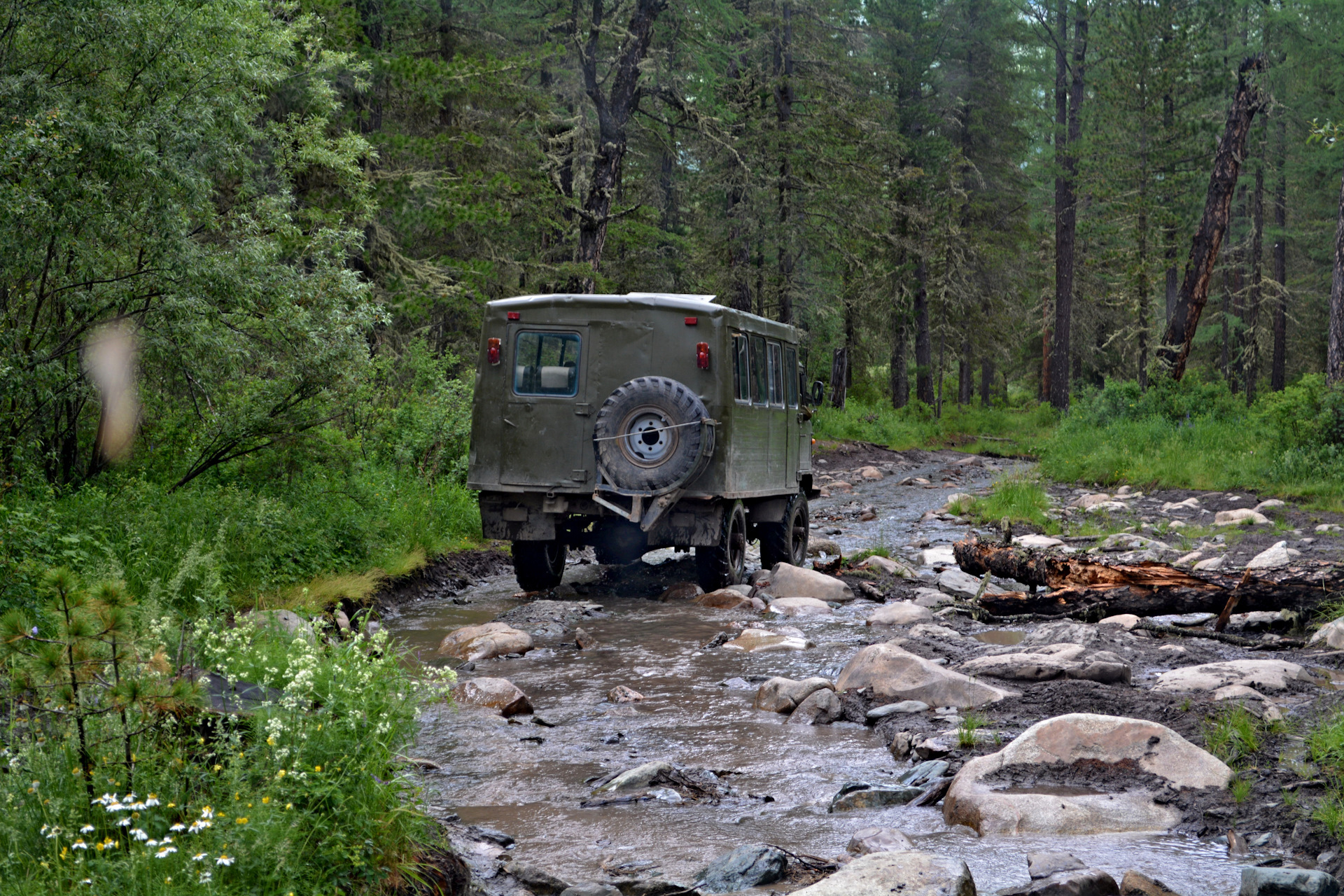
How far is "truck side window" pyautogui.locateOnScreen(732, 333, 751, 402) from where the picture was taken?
1151 cm

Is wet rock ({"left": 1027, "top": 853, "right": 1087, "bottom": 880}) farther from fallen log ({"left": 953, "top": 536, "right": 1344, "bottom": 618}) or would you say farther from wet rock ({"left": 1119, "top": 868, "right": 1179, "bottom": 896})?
fallen log ({"left": 953, "top": 536, "right": 1344, "bottom": 618})

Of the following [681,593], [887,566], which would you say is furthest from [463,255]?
[681,593]

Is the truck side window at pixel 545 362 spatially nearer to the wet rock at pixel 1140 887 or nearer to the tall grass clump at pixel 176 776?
the tall grass clump at pixel 176 776

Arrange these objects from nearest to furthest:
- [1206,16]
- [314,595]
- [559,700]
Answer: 1. [559,700]
2. [314,595]
3. [1206,16]

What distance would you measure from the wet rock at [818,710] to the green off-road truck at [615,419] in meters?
3.66

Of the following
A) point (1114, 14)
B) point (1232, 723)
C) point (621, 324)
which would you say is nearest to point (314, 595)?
point (621, 324)

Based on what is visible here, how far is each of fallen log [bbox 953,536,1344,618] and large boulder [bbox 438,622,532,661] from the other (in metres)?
4.49

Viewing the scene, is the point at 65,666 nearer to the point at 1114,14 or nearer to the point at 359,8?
the point at 359,8

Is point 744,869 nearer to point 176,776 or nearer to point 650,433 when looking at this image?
point 176,776

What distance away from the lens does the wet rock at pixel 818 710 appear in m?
7.27

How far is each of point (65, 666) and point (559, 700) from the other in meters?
4.28

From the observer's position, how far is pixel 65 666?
393cm

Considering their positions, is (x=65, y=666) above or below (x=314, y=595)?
above

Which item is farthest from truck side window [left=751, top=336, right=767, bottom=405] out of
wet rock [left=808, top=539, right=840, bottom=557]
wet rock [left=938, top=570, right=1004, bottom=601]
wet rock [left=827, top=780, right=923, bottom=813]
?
wet rock [left=827, top=780, right=923, bottom=813]
